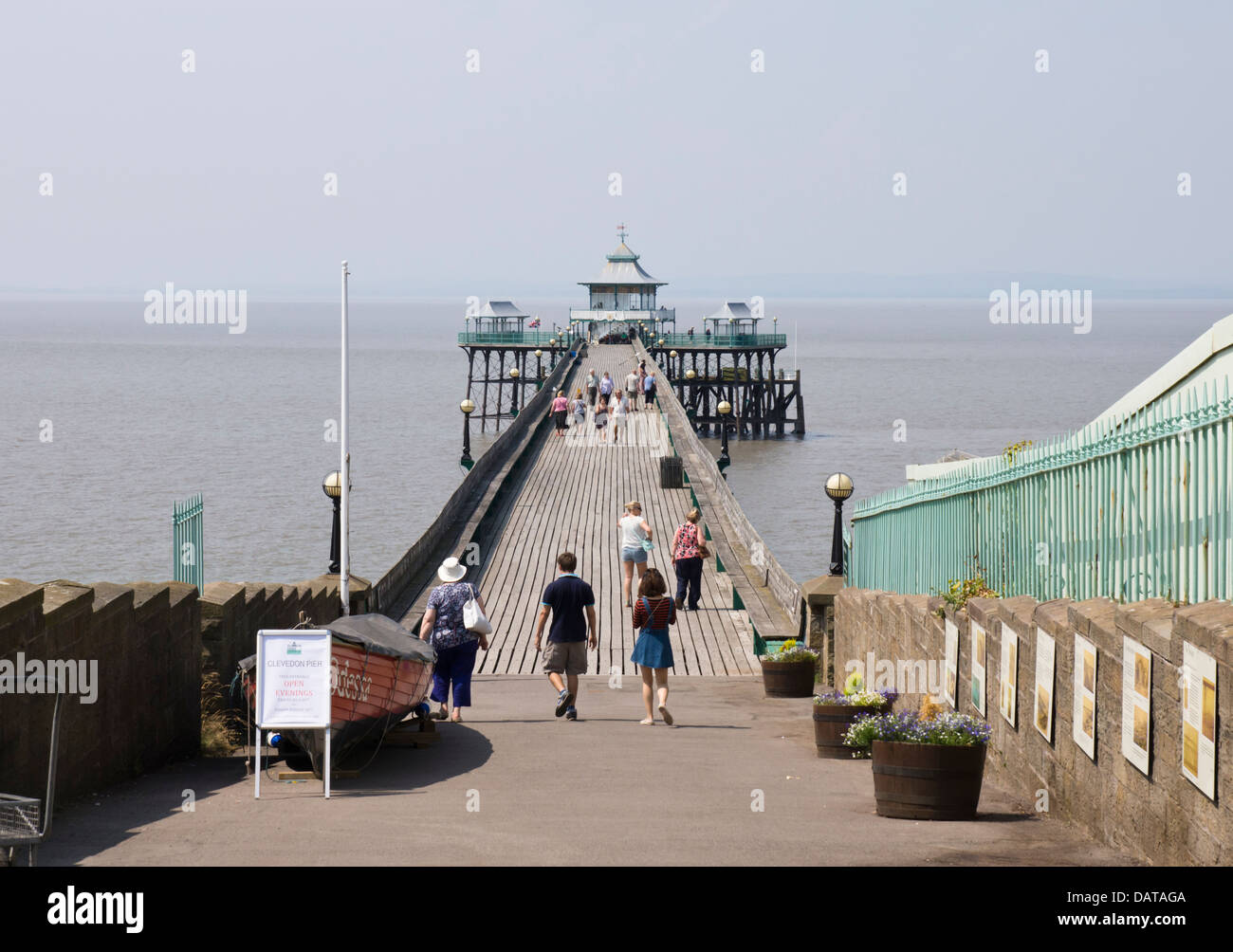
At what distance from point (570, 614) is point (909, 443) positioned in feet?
195

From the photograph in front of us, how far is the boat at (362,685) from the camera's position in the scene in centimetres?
843

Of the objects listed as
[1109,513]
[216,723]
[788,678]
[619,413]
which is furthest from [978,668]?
[619,413]

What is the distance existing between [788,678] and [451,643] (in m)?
3.55

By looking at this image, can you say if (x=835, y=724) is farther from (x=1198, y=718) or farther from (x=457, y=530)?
(x=457, y=530)

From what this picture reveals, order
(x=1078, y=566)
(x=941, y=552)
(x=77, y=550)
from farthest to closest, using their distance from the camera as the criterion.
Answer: (x=77, y=550)
(x=941, y=552)
(x=1078, y=566)

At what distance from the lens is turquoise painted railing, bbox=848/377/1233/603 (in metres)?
6.02

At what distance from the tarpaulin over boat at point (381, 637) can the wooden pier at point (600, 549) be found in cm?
431

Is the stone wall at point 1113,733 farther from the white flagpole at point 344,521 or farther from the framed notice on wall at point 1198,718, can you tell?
the white flagpole at point 344,521

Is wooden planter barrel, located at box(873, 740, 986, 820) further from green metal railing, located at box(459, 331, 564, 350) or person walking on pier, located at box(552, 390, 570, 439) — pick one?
green metal railing, located at box(459, 331, 564, 350)

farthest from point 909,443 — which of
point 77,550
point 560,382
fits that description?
point 77,550

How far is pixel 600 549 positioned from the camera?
2217cm

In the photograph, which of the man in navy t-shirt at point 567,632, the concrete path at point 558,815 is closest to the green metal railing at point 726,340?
the man in navy t-shirt at point 567,632

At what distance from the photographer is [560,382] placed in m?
51.2
